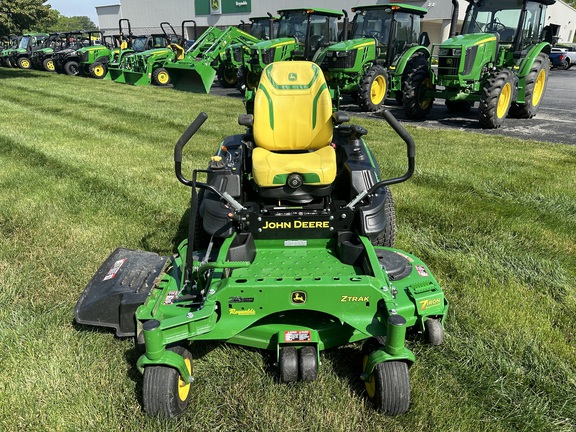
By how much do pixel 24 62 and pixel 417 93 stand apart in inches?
845

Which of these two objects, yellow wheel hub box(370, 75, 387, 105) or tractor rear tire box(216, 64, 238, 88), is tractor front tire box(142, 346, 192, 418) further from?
tractor rear tire box(216, 64, 238, 88)

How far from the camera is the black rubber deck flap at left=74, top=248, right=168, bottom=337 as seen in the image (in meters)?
2.63

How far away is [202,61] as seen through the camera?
14328mm

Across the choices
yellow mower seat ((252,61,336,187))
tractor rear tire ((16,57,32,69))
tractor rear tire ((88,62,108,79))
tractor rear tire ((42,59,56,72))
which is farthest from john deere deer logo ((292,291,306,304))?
tractor rear tire ((16,57,32,69))

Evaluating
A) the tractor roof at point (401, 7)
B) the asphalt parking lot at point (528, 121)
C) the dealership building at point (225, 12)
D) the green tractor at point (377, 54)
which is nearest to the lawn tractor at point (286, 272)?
the asphalt parking lot at point (528, 121)

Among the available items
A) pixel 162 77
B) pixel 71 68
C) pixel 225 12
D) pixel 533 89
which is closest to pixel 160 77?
pixel 162 77

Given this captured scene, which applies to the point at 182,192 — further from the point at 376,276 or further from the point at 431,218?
the point at 376,276

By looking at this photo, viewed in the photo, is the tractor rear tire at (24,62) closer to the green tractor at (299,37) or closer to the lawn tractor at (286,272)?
the green tractor at (299,37)

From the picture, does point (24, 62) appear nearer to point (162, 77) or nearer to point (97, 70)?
point (97, 70)

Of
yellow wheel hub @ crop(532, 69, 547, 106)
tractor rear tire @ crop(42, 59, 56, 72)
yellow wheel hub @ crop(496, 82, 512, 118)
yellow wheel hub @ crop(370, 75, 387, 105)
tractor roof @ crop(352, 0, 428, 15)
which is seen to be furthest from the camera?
tractor rear tire @ crop(42, 59, 56, 72)

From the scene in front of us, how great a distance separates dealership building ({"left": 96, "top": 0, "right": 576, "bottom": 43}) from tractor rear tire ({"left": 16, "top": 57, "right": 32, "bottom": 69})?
12381 mm

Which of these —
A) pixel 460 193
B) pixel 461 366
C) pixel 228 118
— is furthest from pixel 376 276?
pixel 228 118

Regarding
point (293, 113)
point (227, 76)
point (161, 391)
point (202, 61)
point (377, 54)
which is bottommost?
point (161, 391)

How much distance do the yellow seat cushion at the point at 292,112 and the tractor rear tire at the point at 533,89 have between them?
265 inches
